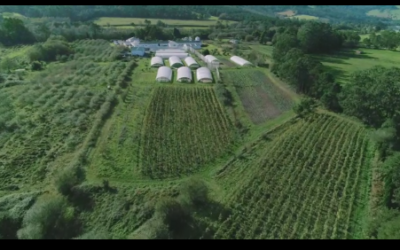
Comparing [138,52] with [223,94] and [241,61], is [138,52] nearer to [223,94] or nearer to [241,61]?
[241,61]

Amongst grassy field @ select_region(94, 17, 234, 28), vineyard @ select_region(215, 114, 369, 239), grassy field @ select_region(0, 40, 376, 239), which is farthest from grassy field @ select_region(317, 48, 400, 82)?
grassy field @ select_region(94, 17, 234, 28)

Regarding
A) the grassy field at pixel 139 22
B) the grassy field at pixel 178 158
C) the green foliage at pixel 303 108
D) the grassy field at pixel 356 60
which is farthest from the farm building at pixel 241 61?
the grassy field at pixel 139 22

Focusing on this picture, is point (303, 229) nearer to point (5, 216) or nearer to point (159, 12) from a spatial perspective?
point (5, 216)

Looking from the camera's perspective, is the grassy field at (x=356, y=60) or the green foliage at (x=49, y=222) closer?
the green foliage at (x=49, y=222)

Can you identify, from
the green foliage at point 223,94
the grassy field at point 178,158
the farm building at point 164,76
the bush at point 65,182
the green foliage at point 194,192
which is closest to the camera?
the grassy field at point 178,158

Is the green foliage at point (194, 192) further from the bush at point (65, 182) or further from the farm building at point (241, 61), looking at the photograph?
the farm building at point (241, 61)

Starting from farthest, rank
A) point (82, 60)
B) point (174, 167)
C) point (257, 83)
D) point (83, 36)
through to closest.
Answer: point (83, 36), point (82, 60), point (257, 83), point (174, 167)

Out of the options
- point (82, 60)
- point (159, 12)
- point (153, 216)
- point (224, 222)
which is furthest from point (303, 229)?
point (159, 12)

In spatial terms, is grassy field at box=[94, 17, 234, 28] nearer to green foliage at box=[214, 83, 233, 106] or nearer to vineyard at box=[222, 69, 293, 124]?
vineyard at box=[222, 69, 293, 124]
